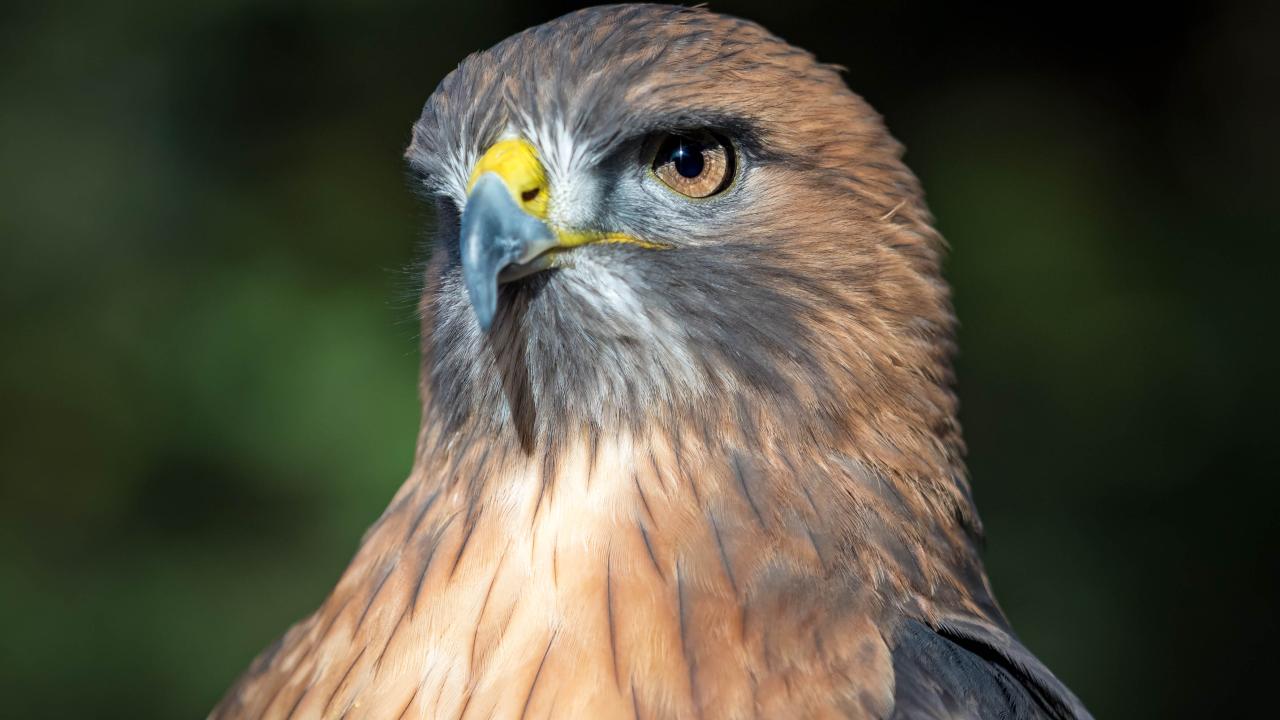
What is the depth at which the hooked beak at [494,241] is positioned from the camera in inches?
65.2

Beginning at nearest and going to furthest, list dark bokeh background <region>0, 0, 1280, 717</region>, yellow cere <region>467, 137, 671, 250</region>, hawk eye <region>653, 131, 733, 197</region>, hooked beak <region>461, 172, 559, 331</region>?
hooked beak <region>461, 172, 559, 331</region> < yellow cere <region>467, 137, 671, 250</region> < hawk eye <region>653, 131, 733, 197</region> < dark bokeh background <region>0, 0, 1280, 717</region>

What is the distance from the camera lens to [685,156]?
1905 millimetres

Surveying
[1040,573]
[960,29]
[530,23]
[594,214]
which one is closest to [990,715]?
[594,214]

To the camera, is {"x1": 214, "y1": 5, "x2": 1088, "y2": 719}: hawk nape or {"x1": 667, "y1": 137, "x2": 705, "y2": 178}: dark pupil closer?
{"x1": 214, "y1": 5, "x2": 1088, "y2": 719}: hawk nape

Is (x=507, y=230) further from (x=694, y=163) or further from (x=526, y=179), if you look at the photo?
(x=694, y=163)

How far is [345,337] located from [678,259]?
8.06 feet

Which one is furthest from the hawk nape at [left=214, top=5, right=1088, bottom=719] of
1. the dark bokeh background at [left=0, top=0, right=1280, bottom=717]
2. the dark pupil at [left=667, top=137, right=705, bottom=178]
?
the dark bokeh background at [left=0, top=0, right=1280, bottom=717]

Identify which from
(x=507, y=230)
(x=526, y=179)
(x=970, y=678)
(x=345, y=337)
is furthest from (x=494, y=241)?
(x=345, y=337)

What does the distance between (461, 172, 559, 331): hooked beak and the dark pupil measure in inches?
9.0

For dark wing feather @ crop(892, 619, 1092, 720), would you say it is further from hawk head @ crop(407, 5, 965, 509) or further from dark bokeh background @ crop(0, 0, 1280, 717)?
dark bokeh background @ crop(0, 0, 1280, 717)

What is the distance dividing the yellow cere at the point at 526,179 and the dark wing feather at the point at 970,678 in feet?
2.23

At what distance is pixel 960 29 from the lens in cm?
460

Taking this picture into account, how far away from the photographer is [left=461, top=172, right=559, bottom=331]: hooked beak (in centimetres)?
166

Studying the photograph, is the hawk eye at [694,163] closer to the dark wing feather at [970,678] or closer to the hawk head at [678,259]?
the hawk head at [678,259]
